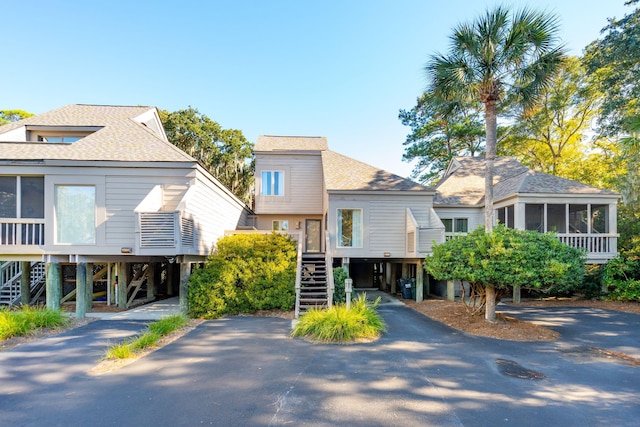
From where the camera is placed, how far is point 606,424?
12.0 feet

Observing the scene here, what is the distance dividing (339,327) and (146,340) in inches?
161

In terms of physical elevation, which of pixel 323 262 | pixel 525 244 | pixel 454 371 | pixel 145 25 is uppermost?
pixel 145 25

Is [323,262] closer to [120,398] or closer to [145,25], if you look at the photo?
[120,398]

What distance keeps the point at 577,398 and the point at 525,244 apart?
4.16 m

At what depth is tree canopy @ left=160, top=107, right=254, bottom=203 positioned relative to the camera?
86.4 feet

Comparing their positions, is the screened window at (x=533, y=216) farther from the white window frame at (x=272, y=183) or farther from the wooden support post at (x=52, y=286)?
the wooden support post at (x=52, y=286)

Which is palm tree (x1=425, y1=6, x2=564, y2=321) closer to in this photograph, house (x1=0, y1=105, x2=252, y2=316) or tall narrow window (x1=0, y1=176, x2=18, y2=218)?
house (x1=0, y1=105, x2=252, y2=316)

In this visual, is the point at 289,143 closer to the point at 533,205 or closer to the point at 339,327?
the point at 533,205

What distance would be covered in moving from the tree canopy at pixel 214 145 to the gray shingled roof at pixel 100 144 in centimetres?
1340

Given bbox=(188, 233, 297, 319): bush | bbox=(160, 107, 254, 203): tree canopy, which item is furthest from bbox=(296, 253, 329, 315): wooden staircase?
bbox=(160, 107, 254, 203): tree canopy

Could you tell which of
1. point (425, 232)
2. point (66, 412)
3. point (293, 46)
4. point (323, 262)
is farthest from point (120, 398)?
point (293, 46)

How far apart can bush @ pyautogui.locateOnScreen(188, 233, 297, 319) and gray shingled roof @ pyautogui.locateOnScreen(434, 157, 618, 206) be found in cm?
840

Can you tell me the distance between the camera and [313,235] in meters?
17.4

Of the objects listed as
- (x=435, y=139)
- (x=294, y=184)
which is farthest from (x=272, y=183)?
(x=435, y=139)
